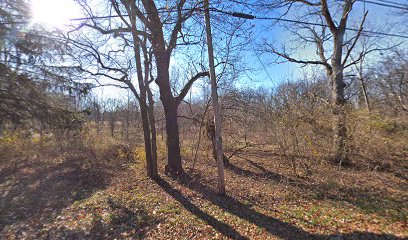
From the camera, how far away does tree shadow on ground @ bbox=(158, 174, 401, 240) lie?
4254mm

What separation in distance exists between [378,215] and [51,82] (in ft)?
37.7

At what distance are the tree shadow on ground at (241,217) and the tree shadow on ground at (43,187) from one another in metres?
2.92

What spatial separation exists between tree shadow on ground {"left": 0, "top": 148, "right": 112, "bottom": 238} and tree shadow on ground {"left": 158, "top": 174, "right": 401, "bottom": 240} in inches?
115

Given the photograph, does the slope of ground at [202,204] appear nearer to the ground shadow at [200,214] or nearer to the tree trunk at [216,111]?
the ground shadow at [200,214]

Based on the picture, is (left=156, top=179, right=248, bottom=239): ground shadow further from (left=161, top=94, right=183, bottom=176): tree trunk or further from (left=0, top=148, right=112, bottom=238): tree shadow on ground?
(left=0, top=148, right=112, bottom=238): tree shadow on ground

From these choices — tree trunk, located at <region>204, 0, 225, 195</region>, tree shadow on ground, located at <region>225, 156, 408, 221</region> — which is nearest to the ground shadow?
tree trunk, located at <region>204, 0, 225, 195</region>

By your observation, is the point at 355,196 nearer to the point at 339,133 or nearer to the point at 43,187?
the point at 339,133

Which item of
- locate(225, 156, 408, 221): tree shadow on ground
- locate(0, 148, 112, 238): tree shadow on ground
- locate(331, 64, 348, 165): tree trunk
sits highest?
locate(331, 64, 348, 165): tree trunk

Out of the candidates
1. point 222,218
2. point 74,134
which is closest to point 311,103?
point 222,218

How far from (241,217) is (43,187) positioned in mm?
7222

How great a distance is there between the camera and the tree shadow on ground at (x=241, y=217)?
4254 mm

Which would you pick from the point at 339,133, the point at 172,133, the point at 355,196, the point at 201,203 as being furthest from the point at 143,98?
the point at 355,196

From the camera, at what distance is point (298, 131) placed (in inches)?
286

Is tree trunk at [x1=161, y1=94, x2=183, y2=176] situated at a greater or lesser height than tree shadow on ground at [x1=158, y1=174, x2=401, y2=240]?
greater
